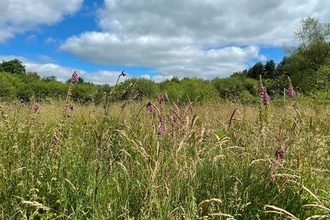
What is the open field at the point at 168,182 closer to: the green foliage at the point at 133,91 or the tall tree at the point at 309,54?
the green foliage at the point at 133,91

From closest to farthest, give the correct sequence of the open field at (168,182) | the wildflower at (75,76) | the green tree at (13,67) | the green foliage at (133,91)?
1. the open field at (168,182)
2. the wildflower at (75,76)
3. the green foliage at (133,91)
4. the green tree at (13,67)

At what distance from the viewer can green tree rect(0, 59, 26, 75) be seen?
74438 mm

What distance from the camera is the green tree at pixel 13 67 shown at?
74.4m

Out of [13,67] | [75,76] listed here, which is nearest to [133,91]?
[75,76]

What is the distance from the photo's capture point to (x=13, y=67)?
249ft

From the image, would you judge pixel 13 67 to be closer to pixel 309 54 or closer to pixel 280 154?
pixel 309 54

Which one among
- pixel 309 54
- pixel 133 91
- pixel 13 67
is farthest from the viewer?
pixel 13 67

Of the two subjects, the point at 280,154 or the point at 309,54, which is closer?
the point at 280,154

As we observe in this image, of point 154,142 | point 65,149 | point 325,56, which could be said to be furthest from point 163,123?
point 325,56

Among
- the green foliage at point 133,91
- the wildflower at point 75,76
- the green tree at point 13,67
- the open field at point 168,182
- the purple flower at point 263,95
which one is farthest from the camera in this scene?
the green tree at point 13,67

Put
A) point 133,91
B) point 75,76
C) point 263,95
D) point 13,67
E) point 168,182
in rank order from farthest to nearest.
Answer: point 13,67 < point 133,91 < point 263,95 < point 75,76 < point 168,182

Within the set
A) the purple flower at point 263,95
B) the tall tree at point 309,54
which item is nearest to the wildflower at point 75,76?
the purple flower at point 263,95

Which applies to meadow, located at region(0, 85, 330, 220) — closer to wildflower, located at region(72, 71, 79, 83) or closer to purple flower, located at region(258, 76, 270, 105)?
wildflower, located at region(72, 71, 79, 83)

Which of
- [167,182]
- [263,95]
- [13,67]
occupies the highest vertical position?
[13,67]
